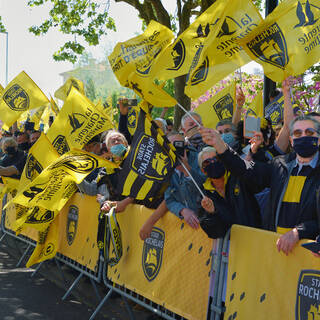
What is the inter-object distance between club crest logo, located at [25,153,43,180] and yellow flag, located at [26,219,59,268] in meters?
0.71

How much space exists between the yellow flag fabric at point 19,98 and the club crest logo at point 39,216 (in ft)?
12.1

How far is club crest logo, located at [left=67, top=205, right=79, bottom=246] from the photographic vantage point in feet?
23.9

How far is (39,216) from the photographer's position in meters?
7.27

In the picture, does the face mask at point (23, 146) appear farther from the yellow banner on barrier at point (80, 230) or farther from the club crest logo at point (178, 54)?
the club crest logo at point (178, 54)

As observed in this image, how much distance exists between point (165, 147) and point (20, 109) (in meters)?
6.35

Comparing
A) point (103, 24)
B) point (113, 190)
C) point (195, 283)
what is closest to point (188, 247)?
point (195, 283)

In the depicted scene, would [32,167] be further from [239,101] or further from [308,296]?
[308,296]

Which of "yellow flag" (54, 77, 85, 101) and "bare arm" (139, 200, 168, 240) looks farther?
"yellow flag" (54, 77, 85, 101)

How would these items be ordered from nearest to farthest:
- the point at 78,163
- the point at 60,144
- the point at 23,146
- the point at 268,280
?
1. the point at 268,280
2. the point at 78,163
3. the point at 60,144
4. the point at 23,146

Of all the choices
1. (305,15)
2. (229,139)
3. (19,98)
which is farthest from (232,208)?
(19,98)

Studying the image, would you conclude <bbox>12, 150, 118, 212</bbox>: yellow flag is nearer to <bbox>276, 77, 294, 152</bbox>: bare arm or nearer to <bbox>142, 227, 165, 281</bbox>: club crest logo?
<bbox>142, 227, 165, 281</bbox>: club crest logo

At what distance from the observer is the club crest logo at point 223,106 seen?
27.8ft

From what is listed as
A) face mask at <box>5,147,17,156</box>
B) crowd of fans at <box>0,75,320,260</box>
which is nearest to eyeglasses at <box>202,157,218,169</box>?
crowd of fans at <box>0,75,320,260</box>

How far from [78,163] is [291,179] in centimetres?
273
